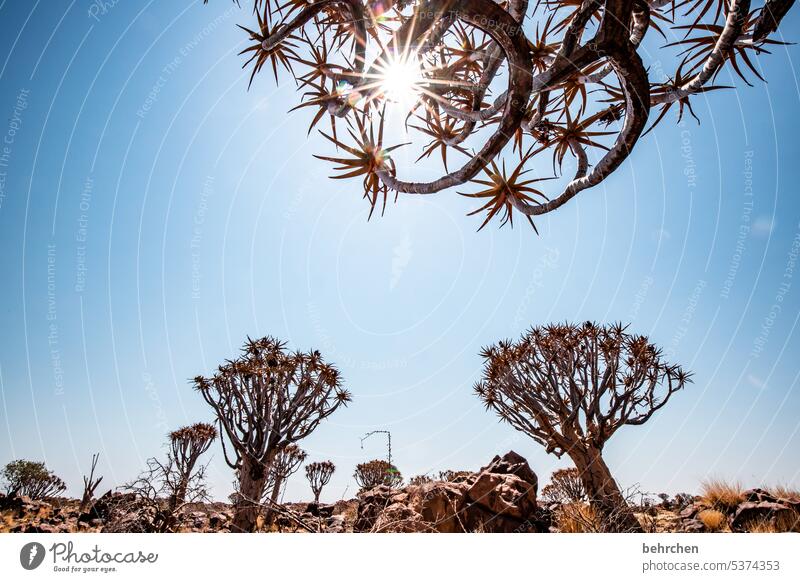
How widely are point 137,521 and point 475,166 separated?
236 inches

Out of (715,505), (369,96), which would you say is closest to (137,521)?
(369,96)

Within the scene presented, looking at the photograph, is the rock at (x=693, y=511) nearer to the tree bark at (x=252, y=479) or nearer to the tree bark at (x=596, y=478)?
the tree bark at (x=596, y=478)

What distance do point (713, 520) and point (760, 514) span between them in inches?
24.7

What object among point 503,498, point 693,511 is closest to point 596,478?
point 693,511

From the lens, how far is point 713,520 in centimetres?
575

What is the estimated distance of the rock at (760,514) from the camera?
521 cm

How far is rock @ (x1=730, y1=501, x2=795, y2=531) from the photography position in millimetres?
5211

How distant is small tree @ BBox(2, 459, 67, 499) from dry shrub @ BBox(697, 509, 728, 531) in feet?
92.5

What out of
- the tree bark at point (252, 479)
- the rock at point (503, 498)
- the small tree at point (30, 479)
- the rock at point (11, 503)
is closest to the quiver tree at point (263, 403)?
the tree bark at point (252, 479)

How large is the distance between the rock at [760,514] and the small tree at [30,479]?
28628 mm

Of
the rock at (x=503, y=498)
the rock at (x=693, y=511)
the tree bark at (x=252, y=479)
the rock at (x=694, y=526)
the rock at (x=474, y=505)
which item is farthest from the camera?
the tree bark at (x=252, y=479)

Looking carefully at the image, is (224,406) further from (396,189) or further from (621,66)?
(621,66)

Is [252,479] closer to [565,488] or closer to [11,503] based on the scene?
[565,488]
